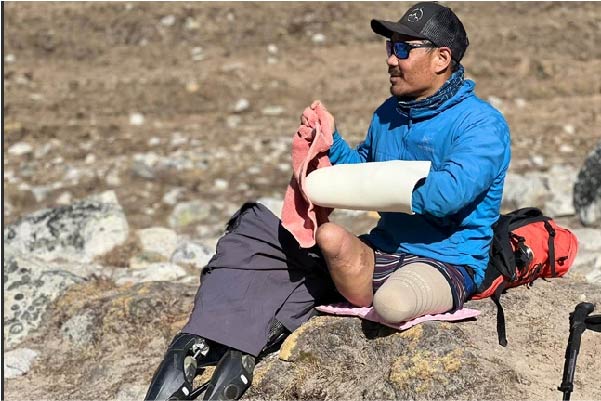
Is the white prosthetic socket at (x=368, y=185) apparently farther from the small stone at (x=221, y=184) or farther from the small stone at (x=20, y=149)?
the small stone at (x=20, y=149)

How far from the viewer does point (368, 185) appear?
4.42 meters

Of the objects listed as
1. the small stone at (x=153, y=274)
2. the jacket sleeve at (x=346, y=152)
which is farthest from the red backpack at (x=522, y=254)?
the small stone at (x=153, y=274)

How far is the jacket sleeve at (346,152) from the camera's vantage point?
4.80 m

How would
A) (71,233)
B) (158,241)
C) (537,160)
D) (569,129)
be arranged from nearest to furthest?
(71,233) → (158,241) → (537,160) → (569,129)

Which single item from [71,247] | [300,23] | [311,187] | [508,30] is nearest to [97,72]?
[300,23]

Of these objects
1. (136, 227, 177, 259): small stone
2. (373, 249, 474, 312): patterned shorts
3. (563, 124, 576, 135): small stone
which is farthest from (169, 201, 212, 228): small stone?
(373, 249, 474, 312): patterned shorts

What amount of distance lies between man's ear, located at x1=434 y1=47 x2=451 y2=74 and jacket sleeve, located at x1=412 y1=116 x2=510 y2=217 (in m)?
0.30

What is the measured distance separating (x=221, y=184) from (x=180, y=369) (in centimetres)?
688

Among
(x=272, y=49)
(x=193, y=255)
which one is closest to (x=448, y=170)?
(x=193, y=255)

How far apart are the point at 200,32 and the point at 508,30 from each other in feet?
15.0

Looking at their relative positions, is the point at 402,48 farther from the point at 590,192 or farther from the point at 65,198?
the point at 65,198

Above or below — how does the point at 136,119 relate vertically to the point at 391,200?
below

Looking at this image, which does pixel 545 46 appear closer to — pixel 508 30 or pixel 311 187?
pixel 508 30

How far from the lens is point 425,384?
434cm
